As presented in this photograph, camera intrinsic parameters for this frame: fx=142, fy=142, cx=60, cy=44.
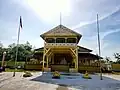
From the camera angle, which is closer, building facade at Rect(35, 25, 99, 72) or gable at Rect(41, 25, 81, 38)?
building facade at Rect(35, 25, 99, 72)

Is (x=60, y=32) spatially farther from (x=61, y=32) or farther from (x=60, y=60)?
(x=60, y=60)

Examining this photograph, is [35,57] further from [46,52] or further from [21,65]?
[46,52]

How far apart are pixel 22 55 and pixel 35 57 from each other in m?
19.4

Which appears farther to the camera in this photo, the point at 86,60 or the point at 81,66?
the point at 86,60

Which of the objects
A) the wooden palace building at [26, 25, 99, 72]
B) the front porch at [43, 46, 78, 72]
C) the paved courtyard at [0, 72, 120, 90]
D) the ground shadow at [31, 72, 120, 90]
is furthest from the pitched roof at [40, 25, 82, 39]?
the paved courtyard at [0, 72, 120, 90]

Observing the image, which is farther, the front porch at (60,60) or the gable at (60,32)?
the front porch at (60,60)

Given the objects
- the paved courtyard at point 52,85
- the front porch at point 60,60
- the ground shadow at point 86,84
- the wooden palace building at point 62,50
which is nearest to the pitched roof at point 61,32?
the wooden palace building at point 62,50

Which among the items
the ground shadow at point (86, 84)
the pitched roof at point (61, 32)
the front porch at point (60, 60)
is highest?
the pitched roof at point (61, 32)

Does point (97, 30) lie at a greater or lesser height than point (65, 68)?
greater

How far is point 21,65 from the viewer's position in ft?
106

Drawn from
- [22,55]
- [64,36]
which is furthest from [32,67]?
[22,55]

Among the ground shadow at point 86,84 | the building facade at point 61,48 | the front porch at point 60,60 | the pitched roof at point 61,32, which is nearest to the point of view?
the ground shadow at point 86,84

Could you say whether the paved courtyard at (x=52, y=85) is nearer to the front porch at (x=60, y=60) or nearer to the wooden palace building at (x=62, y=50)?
the wooden palace building at (x=62, y=50)

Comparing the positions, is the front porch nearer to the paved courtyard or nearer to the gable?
the gable
